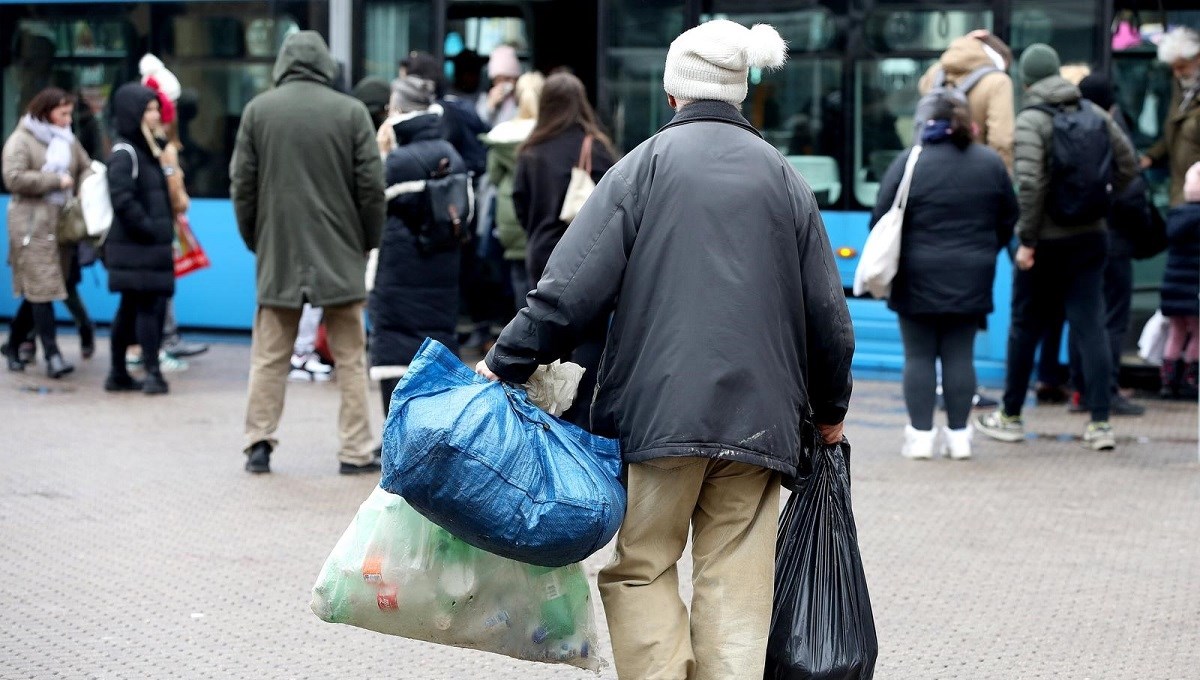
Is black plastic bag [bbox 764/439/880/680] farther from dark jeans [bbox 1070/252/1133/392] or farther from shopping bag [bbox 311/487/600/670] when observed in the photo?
dark jeans [bbox 1070/252/1133/392]

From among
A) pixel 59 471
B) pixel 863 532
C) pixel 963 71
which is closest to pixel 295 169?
pixel 59 471

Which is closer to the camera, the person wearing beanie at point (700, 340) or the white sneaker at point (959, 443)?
the person wearing beanie at point (700, 340)

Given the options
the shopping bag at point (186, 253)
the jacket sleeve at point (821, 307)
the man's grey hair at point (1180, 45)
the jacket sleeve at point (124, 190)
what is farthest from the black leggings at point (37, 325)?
the jacket sleeve at point (821, 307)

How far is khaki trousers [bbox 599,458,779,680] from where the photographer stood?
3816 millimetres

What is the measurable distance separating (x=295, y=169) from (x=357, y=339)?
33.3 inches

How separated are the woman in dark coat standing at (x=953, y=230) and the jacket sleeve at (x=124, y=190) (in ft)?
14.3

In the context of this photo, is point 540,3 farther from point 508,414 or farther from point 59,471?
point 508,414

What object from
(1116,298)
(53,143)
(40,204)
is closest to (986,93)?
(1116,298)

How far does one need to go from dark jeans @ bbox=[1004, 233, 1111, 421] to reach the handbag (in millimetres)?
2302

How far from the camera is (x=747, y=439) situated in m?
3.73

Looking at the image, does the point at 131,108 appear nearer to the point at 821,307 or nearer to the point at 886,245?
the point at 886,245

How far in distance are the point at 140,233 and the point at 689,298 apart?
681 centimetres

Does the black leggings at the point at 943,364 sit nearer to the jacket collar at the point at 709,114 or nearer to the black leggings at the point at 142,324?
the jacket collar at the point at 709,114

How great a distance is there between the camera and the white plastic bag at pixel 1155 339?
1001cm
